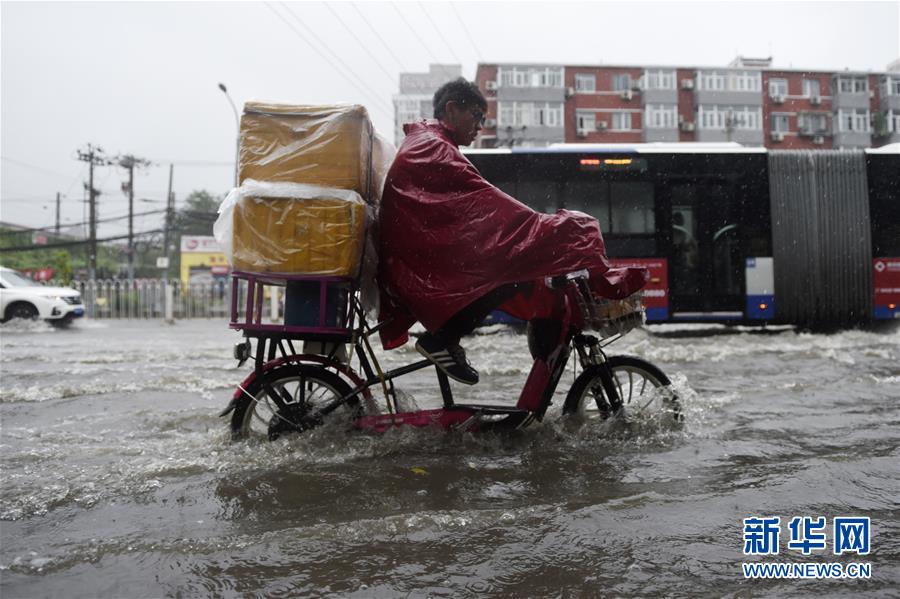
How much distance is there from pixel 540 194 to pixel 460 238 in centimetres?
829

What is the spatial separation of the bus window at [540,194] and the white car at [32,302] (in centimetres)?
1311

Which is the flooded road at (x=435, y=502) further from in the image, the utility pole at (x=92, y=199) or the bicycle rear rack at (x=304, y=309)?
the utility pole at (x=92, y=199)

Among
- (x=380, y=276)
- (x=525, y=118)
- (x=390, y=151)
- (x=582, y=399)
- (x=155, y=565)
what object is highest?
(x=525, y=118)

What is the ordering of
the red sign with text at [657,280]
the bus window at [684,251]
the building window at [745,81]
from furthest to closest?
the building window at [745,81] < the bus window at [684,251] < the red sign with text at [657,280]

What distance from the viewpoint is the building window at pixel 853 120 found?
163 feet

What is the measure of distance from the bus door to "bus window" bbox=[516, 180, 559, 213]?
2.12 meters

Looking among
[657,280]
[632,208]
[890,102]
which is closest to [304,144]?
[632,208]

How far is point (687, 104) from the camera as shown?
50.2 metres

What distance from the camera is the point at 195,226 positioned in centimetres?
5753

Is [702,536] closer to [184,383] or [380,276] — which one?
[380,276]

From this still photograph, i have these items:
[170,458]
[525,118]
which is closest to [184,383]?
[170,458]

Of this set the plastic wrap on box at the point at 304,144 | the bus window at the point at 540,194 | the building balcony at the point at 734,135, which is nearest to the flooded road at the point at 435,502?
the plastic wrap on box at the point at 304,144

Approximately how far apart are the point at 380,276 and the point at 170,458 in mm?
1531

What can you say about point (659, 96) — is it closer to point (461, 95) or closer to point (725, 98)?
point (725, 98)
